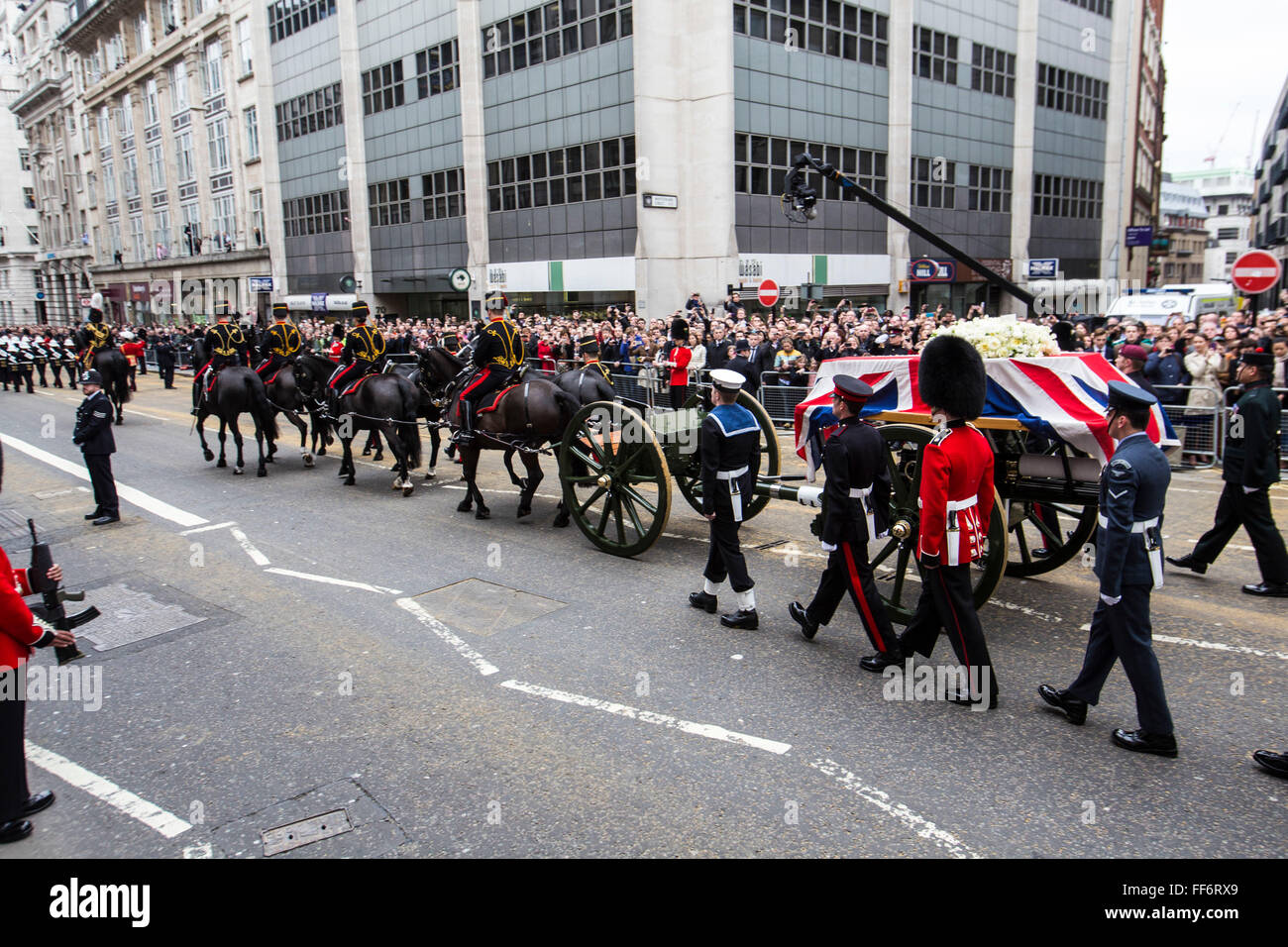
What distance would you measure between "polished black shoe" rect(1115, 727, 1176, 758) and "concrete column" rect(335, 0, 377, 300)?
40340mm

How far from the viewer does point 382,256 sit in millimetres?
40031

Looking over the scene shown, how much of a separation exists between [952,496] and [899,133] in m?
33.1

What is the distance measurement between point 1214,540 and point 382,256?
38616mm

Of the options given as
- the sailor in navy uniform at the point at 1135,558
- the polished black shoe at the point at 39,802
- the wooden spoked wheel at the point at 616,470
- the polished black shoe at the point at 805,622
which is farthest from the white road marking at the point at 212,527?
the sailor in navy uniform at the point at 1135,558

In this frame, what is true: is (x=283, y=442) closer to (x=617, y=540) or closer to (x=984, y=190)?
(x=617, y=540)

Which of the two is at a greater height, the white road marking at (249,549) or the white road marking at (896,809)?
the white road marking at (249,549)

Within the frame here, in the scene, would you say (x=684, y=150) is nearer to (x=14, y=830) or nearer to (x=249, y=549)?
(x=249, y=549)

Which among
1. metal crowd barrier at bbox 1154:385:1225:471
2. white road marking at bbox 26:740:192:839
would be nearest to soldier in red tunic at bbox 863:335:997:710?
white road marking at bbox 26:740:192:839

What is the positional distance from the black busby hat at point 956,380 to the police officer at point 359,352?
930 centimetres

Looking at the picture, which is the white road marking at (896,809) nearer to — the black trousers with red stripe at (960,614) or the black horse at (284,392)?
the black trousers with red stripe at (960,614)

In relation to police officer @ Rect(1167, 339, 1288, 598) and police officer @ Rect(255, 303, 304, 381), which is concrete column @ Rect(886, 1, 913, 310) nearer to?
police officer @ Rect(255, 303, 304, 381)

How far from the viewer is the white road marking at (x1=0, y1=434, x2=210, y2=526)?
10.5 meters

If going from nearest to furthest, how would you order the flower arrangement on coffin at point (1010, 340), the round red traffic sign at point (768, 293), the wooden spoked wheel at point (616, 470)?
the flower arrangement on coffin at point (1010, 340)
the wooden spoked wheel at point (616, 470)
the round red traffic sign at point (768, 293)

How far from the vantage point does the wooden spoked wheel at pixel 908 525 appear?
5668 millimetres
